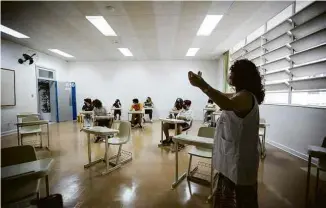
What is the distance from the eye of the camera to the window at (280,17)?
427 centimetres

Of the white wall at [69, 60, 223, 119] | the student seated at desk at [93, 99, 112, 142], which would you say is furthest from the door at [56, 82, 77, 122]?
the student seated at desk at [93, 99, 112, 142]

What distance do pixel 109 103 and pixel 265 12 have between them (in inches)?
327

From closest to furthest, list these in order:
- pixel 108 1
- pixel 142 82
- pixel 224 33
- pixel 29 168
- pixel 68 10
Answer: pixel 29 168 → pixel 108 1 → pixel 68 10 → pixel 224 33 → pixel 142 82

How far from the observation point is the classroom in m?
1.27

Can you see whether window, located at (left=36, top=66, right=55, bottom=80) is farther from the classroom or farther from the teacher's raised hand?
the teacher's raised hand

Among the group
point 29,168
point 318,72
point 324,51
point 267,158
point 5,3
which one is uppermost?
point 5,3

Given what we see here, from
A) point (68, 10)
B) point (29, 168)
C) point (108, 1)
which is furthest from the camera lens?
point (68, 10)

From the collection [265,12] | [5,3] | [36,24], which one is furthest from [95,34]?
[265,12]

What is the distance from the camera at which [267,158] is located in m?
3.75

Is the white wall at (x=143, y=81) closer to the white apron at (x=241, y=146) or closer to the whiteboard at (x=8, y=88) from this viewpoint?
the whiteboard at (x=8, y=88)

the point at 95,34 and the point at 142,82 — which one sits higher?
the point at 95,34

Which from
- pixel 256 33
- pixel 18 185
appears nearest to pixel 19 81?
pixel 18 185

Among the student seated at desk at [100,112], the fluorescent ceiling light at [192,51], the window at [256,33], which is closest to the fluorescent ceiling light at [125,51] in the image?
the fluorescent ceiling light at [192,51]

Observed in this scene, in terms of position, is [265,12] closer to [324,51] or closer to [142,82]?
[324,51]
